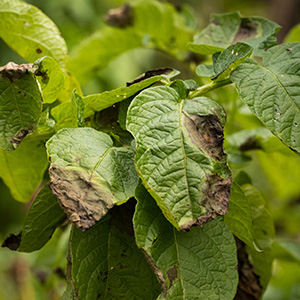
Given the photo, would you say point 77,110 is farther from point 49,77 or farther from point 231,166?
point 231,166

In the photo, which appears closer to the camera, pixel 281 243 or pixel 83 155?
pixel 83 155

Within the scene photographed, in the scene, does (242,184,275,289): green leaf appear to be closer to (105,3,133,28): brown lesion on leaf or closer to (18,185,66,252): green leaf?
(18,185,66,252): green leaf

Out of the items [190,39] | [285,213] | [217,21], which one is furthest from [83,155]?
[285,213]

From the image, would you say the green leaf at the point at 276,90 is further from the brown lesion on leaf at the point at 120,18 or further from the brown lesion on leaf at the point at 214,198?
the brown lesion on leaf at the point at 120,18

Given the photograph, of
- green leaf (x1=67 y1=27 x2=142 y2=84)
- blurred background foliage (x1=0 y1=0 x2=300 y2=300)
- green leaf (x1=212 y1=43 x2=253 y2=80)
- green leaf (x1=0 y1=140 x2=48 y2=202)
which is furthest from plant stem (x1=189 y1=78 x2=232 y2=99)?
green leaf (x1=67 y1=27 x2=142 y2=84)

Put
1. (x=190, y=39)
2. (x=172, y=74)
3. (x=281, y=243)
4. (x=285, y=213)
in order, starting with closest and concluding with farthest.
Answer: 1. (x=172, y=74)
2. (x=281, y=243)
3. (x=190, y=39)
4. (x=285, y=213)

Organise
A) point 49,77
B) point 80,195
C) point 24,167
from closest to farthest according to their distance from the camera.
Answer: point 80,195 → point 49,77 → point 24,167

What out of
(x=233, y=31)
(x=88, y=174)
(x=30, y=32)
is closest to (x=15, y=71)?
(x=88, y=174)

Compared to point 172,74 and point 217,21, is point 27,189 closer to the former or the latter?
point 172,74
